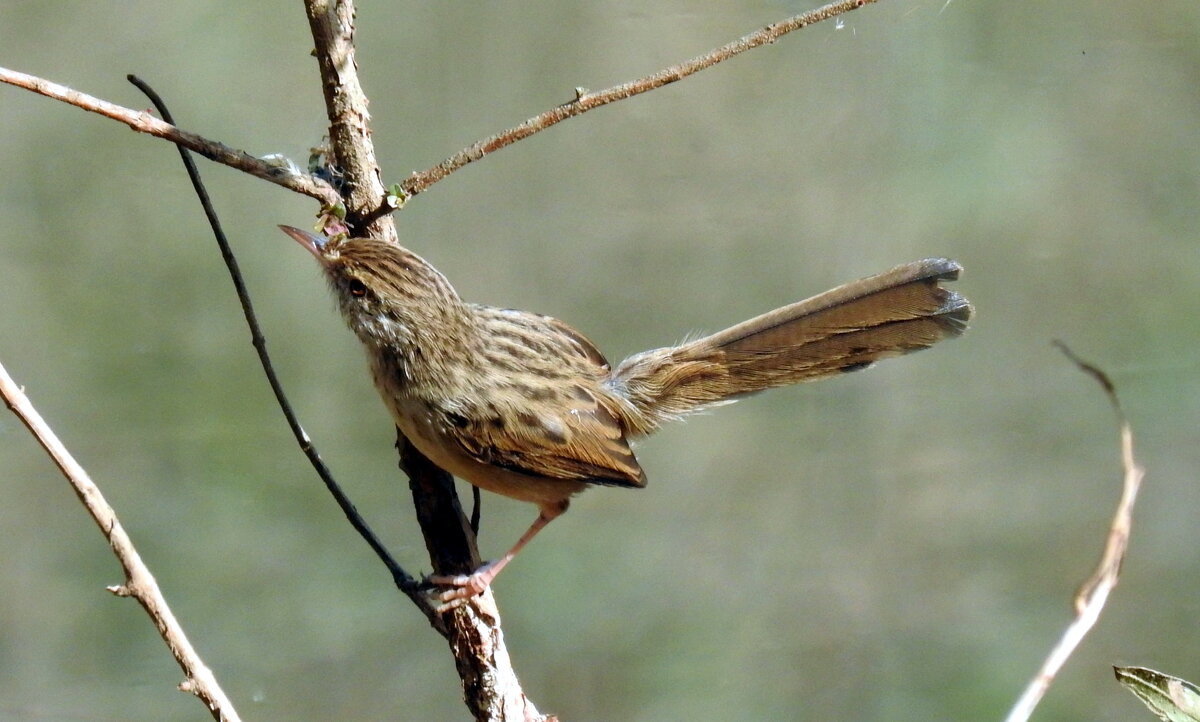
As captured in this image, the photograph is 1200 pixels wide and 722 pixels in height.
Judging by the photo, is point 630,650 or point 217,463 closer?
point 217,463

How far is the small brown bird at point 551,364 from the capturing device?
7.42ft

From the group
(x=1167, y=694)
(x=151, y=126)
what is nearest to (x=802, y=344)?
(x=1167, y=694)

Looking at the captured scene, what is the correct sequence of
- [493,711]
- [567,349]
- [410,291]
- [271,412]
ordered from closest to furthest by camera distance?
[493,711]
[410,291]
[567,349]
[271,412]

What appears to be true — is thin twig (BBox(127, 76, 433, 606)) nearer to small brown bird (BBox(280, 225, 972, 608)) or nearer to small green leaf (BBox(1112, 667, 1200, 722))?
small brown bird (BBox(280, 225, 972, 608))

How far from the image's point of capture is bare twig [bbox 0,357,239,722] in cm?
139

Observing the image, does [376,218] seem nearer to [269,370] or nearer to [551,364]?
[269,370]

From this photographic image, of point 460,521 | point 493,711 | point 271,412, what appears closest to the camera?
point 493,711

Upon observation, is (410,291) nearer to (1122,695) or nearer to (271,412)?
(271,412)

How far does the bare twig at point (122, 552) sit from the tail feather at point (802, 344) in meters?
1.34

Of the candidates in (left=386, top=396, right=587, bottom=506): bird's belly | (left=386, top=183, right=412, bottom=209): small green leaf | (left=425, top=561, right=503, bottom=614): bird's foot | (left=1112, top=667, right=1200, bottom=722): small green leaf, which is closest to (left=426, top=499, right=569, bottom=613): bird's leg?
(left=425, top=561, right=503, bottom=614): bird's foot

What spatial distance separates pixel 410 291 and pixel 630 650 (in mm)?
2738

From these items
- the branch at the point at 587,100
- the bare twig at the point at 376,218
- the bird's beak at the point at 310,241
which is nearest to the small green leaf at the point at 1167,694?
the bare twig at the point at 376,218

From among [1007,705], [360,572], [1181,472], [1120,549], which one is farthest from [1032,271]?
[1120,549]

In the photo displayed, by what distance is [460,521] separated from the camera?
77.4 inches
